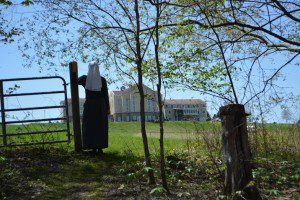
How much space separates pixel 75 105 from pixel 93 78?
1.13 meters

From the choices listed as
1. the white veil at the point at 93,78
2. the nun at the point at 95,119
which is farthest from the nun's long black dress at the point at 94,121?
the white veil at the point at 93,78

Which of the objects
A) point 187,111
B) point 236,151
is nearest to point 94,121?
point 187,111

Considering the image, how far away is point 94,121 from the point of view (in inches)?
329

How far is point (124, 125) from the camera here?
20938mm

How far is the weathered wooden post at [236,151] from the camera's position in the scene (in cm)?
441

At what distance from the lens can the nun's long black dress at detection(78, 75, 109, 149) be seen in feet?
27.2

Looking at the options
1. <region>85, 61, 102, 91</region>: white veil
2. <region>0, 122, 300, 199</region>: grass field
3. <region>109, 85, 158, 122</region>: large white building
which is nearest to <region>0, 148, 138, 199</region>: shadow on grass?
<region>0, 122, 300, 199</region>: grass field

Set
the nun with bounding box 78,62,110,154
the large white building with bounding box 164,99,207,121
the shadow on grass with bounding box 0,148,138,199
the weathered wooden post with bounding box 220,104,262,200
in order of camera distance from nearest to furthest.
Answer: the weathered wooden post with bounding box 220,104,262,200
the shadow on grass with bounding box 0,148,138,199
the large white building with bounding box 164,99,207,121
the nun with bounding box 78,62,110,154

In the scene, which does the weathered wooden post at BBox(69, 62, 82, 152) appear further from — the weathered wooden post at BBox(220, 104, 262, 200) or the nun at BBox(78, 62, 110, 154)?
the weathered wooden post at BBox(220, 104, 262, 200)

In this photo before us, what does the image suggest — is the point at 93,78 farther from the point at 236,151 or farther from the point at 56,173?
the point at 236,151

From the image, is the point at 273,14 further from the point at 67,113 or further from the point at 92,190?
the point at 92,190

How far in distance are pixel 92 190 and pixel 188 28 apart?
4.39 metres

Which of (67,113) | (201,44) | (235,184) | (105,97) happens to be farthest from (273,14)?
(235,184)

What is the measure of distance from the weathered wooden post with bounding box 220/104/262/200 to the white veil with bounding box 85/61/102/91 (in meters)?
4.14
